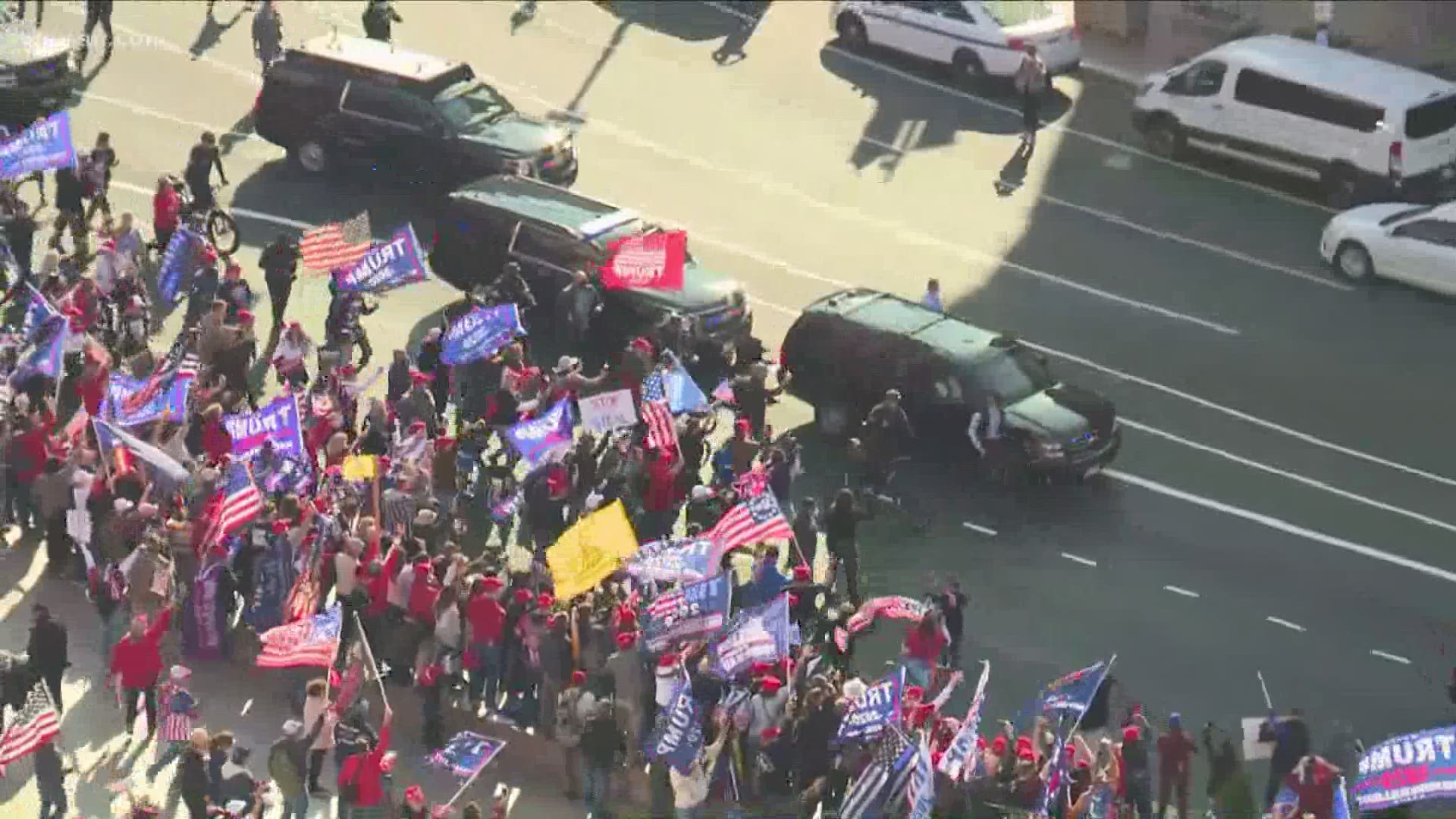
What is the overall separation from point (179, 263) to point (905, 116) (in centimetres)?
1256

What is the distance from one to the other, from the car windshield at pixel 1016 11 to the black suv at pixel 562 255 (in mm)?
9956

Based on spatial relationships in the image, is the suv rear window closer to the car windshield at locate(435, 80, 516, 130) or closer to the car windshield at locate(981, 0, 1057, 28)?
the car windshield at locate(981, 0, 1057, 28)

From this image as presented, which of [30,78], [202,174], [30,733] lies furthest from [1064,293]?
[30,733]

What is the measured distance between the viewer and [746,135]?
37.5 m

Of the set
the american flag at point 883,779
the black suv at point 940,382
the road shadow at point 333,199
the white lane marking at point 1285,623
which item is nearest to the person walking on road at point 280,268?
the road shadow at point 333,199

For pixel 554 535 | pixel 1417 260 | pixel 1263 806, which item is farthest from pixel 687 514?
pixel 1417 260

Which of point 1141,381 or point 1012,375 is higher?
point 1012,375

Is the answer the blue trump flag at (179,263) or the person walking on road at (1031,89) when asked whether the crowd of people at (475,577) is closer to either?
the blue trump flag at (179,263)

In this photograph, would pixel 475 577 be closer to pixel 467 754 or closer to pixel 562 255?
pixel 467 754

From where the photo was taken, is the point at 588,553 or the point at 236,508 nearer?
the point at 588,553

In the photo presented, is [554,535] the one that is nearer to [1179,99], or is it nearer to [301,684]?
[301,684]

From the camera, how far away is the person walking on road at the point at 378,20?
38.3m

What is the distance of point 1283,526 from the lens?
27078mm

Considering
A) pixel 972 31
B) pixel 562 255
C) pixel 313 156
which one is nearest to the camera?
pixel 562 255
